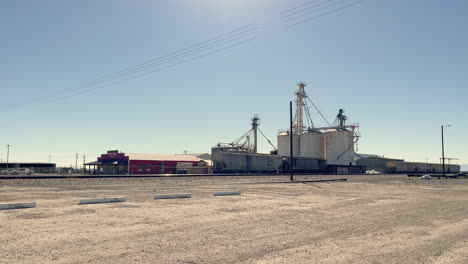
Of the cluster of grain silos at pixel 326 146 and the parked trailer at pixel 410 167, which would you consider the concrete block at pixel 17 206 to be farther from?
the parked trailer at pixel 410 167

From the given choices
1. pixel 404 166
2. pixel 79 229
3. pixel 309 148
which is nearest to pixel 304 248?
pixel 79 229

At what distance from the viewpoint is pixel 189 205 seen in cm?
1435

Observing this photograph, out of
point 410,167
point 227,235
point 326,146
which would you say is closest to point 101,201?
point 227,235

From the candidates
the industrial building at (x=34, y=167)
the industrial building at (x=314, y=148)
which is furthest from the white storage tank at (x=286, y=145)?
the industrial building at (x=34, y=167)

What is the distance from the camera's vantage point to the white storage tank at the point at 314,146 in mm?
93375

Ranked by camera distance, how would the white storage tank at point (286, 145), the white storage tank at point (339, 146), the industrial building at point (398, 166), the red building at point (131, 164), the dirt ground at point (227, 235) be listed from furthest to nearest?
the industrial building at point (398, 166), the white storage tank at point (286, 145), the white storage tank at point (339, 146), the red building at point (131, 164), the dirt ground at point (227, 235)

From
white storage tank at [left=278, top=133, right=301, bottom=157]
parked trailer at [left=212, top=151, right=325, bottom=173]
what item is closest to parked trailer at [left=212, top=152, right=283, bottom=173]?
parked trailer at [left=212, top=151, right=325, bottom=173]

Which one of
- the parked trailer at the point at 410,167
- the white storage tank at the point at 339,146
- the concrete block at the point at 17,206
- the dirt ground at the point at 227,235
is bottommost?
the parked trailer at the point at 410,167

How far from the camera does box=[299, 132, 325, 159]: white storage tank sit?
93.4 m

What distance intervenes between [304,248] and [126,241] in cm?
400

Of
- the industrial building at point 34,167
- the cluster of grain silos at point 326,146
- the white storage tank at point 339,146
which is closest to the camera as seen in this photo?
the industrial building at point 34,167

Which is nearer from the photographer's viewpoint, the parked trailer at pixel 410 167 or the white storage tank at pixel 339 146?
the white storage tank at pixel 339 146

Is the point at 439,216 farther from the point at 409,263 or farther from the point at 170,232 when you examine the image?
the point at 170,232

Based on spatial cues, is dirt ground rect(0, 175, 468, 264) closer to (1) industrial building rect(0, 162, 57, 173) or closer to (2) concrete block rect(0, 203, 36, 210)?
(2) concrete block rect(0, 203, 36, 210)
